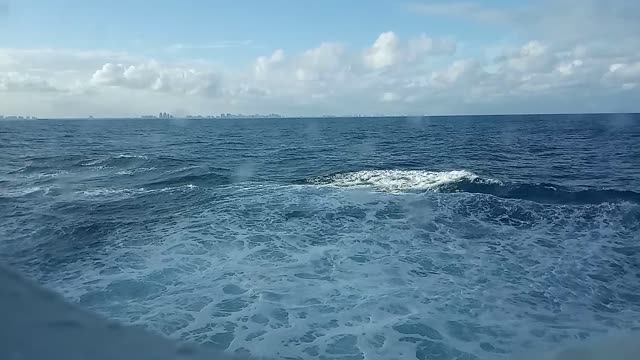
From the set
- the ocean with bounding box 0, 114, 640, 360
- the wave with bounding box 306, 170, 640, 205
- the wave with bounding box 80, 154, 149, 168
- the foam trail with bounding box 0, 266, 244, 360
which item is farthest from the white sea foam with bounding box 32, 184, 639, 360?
the wave with bounding box 80, 154, 149, 168

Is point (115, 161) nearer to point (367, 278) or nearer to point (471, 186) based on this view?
point (471, 186)

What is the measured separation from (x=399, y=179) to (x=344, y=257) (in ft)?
34.7

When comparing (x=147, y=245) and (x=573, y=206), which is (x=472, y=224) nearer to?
(x=573, y=206)

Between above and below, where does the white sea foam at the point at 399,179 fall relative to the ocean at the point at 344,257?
above

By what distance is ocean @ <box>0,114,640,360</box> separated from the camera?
7.71 m

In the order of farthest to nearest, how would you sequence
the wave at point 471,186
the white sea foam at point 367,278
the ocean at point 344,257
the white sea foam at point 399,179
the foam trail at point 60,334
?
the white sea foam at point 399,179 < the wave at point 471,186 < the ocean at point 344,257 < the white sea foam at point 367,278 < the foam trail at point 60,334

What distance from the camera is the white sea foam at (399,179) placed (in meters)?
19.3

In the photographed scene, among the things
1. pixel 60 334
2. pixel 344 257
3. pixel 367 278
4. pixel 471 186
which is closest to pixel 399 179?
pixel 471 186

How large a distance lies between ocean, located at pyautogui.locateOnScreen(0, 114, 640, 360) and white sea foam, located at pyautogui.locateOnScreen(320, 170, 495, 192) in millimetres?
143

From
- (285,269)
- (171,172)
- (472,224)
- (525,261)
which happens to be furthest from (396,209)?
(171,172)

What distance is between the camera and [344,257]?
11188 millimetres

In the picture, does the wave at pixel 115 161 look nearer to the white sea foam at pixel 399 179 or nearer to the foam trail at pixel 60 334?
the white sea foam at pixel 399 179

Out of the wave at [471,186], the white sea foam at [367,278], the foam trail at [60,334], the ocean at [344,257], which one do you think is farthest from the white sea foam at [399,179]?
the foam trail at [60,334]

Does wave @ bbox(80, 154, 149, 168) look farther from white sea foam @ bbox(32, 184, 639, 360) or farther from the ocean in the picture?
white sea foam @ bbox(32, 184, 639, 360)
